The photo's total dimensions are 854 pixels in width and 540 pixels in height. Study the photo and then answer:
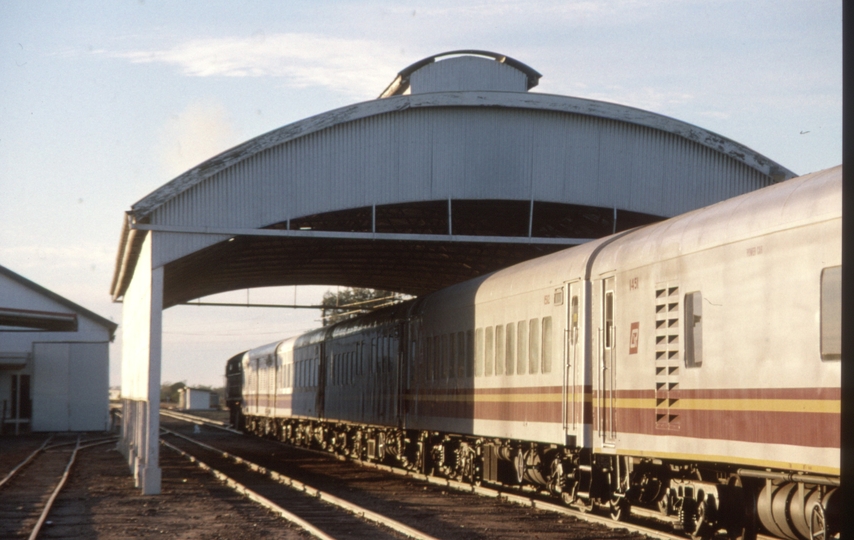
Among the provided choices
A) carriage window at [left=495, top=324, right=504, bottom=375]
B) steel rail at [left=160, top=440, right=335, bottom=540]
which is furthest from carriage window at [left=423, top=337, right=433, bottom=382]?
steel rail at [left=160, top=440, right=335, bottom=540]

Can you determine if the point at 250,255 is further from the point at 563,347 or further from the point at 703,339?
the point at 703,339

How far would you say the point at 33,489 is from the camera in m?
22.7

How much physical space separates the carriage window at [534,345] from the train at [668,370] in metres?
0.04

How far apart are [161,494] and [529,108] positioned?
1052 centimetres

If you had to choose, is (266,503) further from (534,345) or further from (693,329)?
(693,329)

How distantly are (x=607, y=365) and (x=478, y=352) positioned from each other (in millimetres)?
5270

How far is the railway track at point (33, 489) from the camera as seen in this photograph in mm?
16141

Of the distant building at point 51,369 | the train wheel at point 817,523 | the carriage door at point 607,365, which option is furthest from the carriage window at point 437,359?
the distant building at point 51,369

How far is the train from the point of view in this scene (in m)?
9.39

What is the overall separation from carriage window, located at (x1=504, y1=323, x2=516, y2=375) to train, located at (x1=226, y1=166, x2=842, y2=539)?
46 millimetres

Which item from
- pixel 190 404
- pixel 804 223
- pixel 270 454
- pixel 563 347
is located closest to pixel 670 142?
pixel 563 347

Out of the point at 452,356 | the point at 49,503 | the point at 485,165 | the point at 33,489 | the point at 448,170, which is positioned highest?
the point at 485,165

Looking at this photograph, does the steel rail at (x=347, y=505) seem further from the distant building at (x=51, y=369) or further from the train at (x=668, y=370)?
the distant building at (x=51, y=369)

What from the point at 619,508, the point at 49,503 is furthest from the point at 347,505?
the point at 49,503
